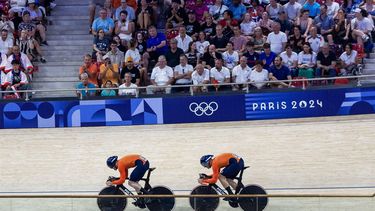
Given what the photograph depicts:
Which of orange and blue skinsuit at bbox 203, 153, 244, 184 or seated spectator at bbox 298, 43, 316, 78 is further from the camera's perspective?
seated spectator at bbox 298, 43, 316, 78

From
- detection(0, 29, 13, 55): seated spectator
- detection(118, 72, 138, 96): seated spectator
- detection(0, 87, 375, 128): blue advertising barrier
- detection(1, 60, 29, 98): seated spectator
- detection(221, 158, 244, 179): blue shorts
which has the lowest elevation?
detection(221, 158, 244, 179): blue shorts

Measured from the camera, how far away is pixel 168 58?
27.0 m

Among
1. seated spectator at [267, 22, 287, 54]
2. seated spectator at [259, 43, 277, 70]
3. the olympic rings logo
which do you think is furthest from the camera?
seated spectator at [267, 22, 287, 54]

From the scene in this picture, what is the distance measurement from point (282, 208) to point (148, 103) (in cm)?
792

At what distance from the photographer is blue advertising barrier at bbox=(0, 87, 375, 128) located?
25641 millimetres

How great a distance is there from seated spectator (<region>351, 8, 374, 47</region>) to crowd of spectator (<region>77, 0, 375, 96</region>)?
2 centimetres

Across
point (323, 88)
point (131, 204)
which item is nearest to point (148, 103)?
point (323, 88)

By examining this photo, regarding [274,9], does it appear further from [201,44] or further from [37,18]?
[37,18]

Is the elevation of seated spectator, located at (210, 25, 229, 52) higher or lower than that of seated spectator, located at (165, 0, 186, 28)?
lower

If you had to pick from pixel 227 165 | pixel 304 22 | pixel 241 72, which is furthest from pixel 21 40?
→ pixel 227 165

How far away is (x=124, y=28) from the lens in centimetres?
2798

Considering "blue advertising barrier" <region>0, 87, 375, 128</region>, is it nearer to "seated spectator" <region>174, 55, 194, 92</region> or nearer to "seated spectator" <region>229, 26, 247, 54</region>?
"seated spectator" <region>174, 55, 194, 92</region>

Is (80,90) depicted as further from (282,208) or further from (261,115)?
(282,208)

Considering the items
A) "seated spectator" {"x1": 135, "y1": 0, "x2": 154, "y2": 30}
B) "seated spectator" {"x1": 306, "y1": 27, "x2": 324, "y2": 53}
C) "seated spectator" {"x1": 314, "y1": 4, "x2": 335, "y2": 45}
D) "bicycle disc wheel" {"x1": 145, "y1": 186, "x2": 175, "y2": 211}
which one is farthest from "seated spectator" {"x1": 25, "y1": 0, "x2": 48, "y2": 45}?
"bicycle disc wheel" {"x1": 145, "y1": 186, "x2": 175, "y2": 211}
